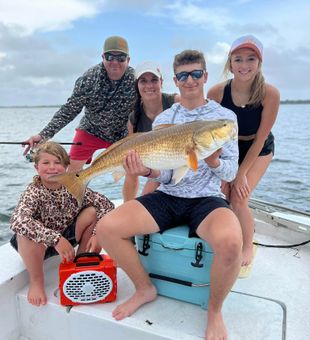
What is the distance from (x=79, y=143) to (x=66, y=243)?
214 cm

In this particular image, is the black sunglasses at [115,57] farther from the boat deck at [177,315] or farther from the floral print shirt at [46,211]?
the boat deck at [177,315]

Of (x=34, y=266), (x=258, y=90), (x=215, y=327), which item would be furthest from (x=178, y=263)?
(x=258, y=90)

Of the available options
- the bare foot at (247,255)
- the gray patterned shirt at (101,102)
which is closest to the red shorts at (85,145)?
the gray patterned shirt at (101,102)

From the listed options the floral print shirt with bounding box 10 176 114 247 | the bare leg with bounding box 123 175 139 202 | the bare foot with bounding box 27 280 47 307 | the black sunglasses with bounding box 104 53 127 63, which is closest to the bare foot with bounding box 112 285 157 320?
the bare foot with bounding box 27 280 47 307

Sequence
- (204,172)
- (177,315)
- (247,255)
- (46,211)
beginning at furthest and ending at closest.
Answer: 1. (247,255)
2. (46,211)
3. (204,172)
4. (177,315)

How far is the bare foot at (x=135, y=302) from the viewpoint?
2725 millimetres

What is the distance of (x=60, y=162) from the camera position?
333cm

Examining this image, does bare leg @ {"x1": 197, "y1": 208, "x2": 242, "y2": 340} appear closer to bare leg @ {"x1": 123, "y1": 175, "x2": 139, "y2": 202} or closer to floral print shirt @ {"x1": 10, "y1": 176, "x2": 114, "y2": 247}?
floral print shirt @ {"x1": 10, "y1": 176, "x2": 114, "y2": 247}

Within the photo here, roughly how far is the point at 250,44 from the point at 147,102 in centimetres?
115

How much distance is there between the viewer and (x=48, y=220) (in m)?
3.27

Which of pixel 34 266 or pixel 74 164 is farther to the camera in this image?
pixel 74 164

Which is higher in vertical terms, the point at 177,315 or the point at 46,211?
the point at 46,211

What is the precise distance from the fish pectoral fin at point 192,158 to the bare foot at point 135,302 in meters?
1.02

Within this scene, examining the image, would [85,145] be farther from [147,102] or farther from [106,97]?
[147,102]
